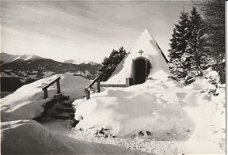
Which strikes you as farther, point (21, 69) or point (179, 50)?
point (179, 50)

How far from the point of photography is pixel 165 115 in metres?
4.22

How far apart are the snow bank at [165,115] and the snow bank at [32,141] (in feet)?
4.73

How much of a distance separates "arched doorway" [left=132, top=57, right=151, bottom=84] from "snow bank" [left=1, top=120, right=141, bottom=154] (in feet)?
14.4

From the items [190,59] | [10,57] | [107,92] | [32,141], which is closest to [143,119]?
[107,92]

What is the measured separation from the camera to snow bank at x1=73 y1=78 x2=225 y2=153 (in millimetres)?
3650

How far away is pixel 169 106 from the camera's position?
4.44 metres

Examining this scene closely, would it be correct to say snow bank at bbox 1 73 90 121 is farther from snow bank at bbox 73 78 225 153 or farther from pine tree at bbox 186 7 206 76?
pine tree at bbox 186 7 206 76

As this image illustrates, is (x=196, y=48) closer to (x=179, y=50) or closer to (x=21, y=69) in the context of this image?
(x=179, y=50)

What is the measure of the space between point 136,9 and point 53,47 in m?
1.57

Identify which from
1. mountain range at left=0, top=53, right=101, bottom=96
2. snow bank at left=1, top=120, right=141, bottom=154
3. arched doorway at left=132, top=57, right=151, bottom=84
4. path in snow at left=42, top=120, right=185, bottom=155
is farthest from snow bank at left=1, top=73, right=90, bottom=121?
arched doorway at left=132, top=57, right=151, bottom=84

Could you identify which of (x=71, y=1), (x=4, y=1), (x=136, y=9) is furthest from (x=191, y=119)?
(x=4, y=1)

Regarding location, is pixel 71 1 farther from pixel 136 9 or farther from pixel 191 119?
pixel 191 119

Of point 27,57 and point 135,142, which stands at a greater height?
point 27,57

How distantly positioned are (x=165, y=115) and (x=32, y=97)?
2.62m
